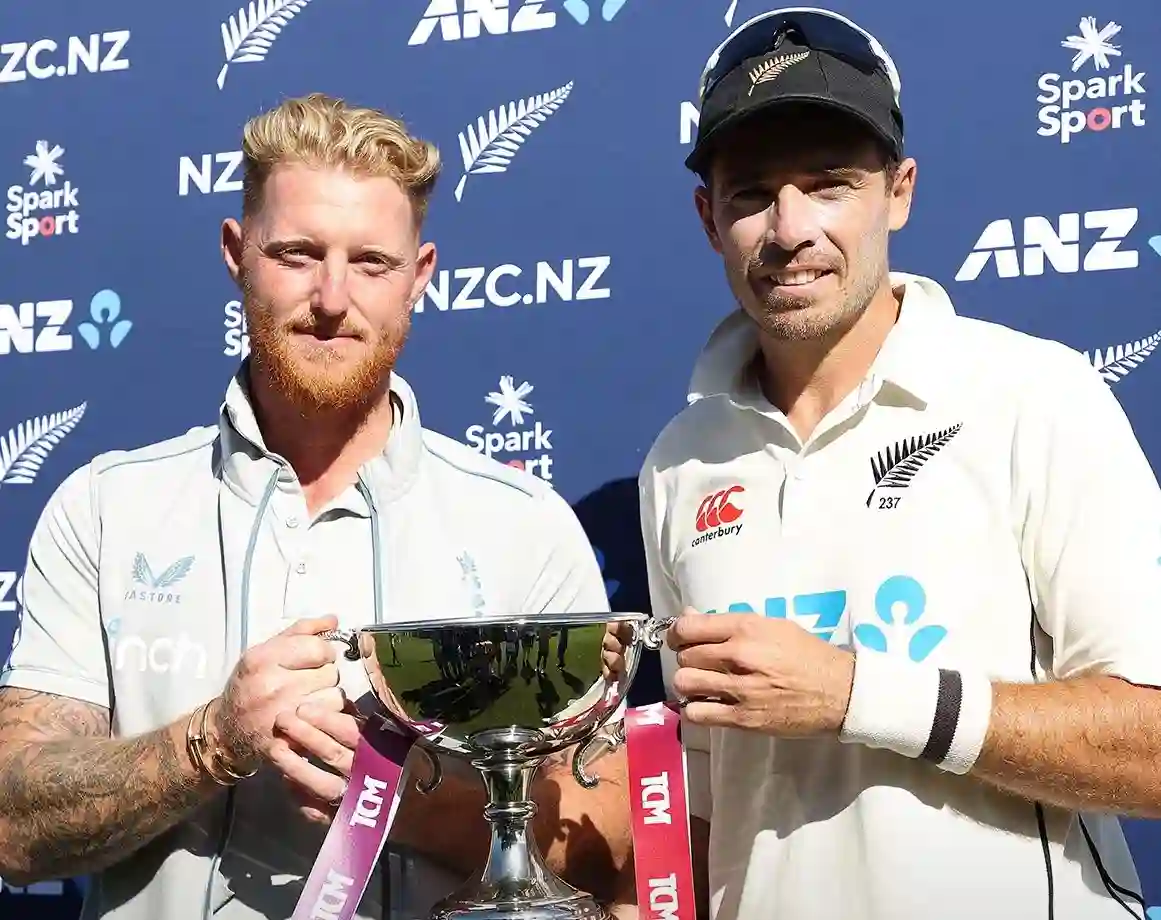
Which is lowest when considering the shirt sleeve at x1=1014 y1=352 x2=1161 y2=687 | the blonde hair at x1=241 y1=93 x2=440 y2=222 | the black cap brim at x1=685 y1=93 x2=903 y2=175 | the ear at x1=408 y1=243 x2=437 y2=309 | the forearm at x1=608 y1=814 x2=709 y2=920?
the forearm at x1=608 y1=814 x2=709 y2=920

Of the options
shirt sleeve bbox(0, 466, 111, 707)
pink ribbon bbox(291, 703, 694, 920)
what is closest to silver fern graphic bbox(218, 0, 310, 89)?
shirt sleeve bbox(0, 466, 111, 707)

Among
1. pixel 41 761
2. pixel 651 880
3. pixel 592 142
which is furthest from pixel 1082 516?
pixel 41 761

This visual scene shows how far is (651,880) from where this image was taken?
4.97 feet

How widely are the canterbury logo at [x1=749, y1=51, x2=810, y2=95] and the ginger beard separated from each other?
0.57 metres

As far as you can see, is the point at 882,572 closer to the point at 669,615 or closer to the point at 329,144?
the point at 669,615

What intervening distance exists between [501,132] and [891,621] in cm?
119

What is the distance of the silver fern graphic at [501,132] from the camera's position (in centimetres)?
239

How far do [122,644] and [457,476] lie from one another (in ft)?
1.65

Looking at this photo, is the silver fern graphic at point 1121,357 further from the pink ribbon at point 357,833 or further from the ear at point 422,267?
the pink ribbon at point 357,833

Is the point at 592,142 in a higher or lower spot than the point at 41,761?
higher

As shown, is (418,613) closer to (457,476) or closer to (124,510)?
(457,476)

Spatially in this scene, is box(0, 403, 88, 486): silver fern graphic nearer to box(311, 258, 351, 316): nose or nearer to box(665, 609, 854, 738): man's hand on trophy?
box(311, 258, 351, 316): nose

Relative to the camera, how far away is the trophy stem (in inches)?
56.7

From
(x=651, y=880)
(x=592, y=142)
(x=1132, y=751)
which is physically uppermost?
(x=592, y=142)
